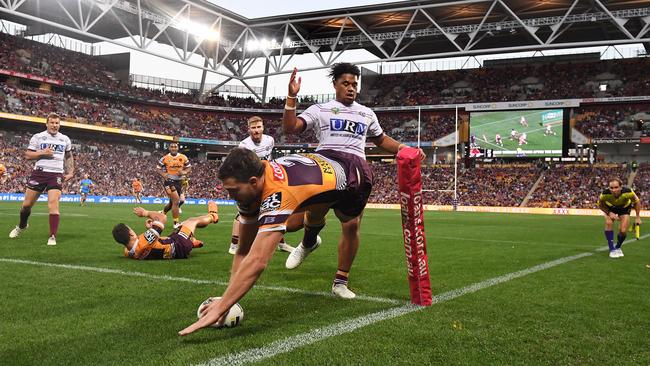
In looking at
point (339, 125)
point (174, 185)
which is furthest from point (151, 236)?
point (174, 185)

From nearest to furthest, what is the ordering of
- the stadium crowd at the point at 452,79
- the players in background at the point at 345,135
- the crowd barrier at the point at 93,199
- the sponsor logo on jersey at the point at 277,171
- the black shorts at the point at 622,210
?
1. the sponsor logo on jersey at the point at 277,171
2. the players in background at the point at 345,135
3. the black shorts at the point at 622,210
4. the crowd barrier at the point at 93,199
5. the stadium crowd at the point at 452,79

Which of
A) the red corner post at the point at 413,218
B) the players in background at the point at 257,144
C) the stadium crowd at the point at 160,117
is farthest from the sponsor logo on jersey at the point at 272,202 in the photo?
the stadium crowd at the point at 160,117

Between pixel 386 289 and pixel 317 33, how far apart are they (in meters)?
42.1

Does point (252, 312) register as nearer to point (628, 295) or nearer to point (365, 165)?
point (365, 165)

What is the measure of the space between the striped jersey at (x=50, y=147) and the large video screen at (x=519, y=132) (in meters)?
36.9

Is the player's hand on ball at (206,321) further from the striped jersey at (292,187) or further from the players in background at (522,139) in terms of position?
the players in background at (522,139)

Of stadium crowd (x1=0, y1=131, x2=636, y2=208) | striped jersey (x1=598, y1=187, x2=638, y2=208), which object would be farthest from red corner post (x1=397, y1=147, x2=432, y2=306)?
stadium crowd (x1=0, y1=131, x2=636, y2=208)

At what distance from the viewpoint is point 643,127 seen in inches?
1671

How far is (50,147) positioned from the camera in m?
8.80

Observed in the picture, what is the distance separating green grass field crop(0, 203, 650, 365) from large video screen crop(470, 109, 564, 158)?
35.0m

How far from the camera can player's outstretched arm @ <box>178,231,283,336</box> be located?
309cm

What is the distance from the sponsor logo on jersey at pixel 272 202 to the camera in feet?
11.2

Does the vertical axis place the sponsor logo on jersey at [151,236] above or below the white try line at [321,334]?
above

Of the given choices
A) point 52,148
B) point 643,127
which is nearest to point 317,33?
point 643,127
